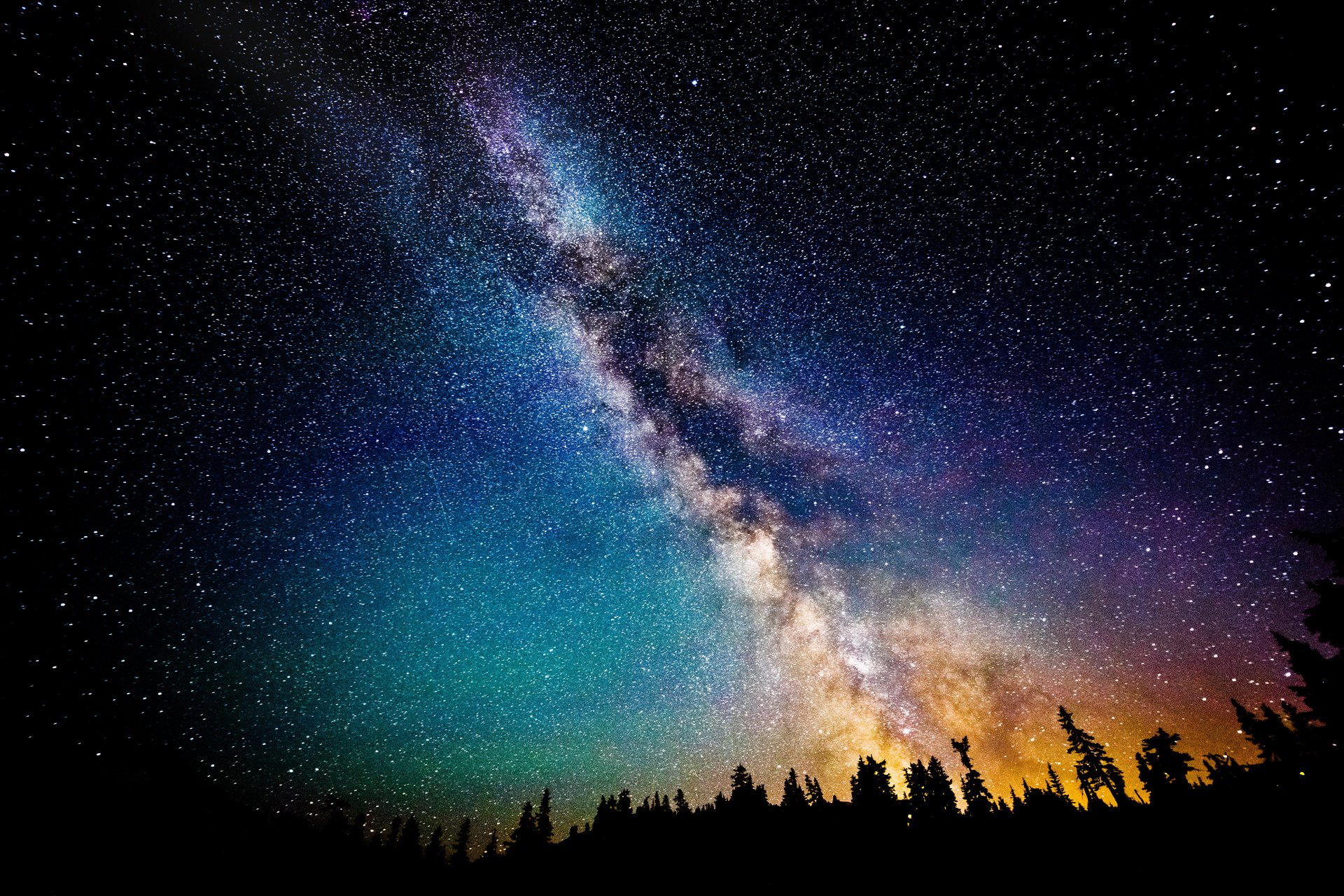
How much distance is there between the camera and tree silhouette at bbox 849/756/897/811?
48119mm

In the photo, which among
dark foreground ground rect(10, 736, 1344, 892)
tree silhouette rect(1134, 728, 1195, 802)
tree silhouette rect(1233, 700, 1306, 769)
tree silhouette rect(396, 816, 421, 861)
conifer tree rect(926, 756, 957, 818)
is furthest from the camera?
tree silhouette rect(396, 816, 421, 861)

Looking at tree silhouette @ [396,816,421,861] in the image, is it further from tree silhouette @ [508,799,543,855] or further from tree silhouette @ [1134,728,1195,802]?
tree silhouette @ [1134,728,1195,802]

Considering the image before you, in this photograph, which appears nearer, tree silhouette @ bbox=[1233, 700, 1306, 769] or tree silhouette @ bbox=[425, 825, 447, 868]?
tree silhouette @ bbox=[1233, 700, 1306, 769]

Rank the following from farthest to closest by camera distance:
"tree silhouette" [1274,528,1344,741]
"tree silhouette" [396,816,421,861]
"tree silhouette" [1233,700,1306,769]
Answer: "tree silhouette" [396,816,421,861]
"tree silhouette" [1233,700,1306,769]
"tree silhouette" [1274,528,1344,741]

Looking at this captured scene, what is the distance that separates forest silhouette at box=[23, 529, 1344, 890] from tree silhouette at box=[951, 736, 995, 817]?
210mm

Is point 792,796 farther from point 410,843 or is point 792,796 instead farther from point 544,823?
point 410,843

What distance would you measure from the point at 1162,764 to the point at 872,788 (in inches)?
1014

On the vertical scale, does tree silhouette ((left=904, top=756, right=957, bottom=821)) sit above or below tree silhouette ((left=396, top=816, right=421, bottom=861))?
above

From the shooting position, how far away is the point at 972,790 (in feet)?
171

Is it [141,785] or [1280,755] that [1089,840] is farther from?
[141,785]

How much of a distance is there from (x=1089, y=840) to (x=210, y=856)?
106 meters

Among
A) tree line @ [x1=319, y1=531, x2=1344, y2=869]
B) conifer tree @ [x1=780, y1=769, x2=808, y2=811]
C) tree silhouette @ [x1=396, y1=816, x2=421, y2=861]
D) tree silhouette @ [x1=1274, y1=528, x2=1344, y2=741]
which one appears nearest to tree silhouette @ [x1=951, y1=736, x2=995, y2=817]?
tree line @ [x1=319, y1=531, x2=1344, y2=869]

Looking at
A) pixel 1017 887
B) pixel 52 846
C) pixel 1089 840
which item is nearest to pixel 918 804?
pixel 1089 840

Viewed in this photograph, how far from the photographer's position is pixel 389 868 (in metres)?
53.7
